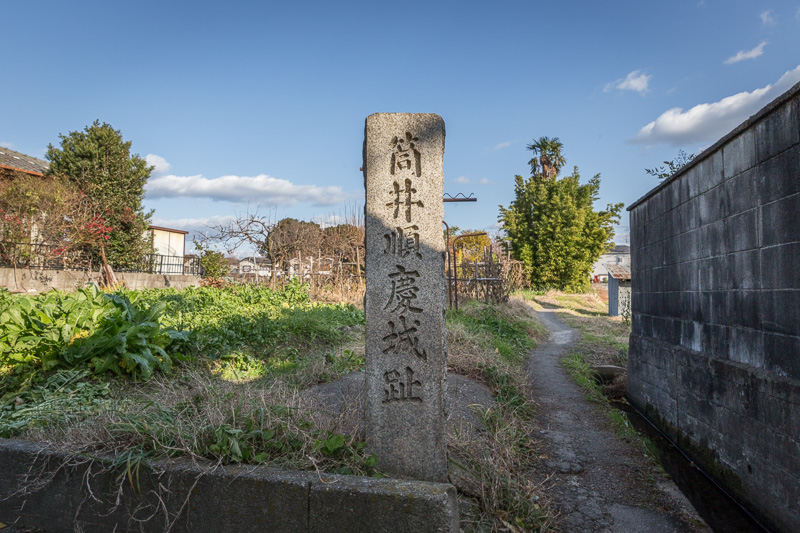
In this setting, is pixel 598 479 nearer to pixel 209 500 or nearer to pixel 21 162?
pixel 209 500

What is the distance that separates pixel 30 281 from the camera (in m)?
12.9

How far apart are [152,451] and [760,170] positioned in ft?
16.3

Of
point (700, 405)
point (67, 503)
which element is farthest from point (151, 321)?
point (700, 405)

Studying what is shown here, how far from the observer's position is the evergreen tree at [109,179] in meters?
16.0

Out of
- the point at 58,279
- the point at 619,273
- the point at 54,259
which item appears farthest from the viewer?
the point at 619,273

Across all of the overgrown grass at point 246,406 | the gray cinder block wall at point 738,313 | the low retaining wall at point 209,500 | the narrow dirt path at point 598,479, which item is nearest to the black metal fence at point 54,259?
the overgrown grass at point 246,406

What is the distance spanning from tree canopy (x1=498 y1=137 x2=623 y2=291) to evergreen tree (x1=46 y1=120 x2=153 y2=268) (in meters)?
17.9

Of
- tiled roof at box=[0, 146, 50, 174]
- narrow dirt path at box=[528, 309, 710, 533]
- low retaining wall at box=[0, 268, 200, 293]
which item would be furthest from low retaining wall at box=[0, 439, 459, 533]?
tiled roof at box=[0, 146, 50, 174]

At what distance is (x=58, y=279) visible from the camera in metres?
13.7

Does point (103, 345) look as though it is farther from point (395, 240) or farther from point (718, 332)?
point (718, 332)

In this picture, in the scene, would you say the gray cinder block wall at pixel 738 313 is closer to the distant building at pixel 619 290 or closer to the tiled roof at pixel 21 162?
the distant building at pixel 619 290

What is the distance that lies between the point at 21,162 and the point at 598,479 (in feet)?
69.7

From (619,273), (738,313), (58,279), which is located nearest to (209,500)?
(738,313)

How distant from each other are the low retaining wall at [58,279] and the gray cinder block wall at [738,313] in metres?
12.0
